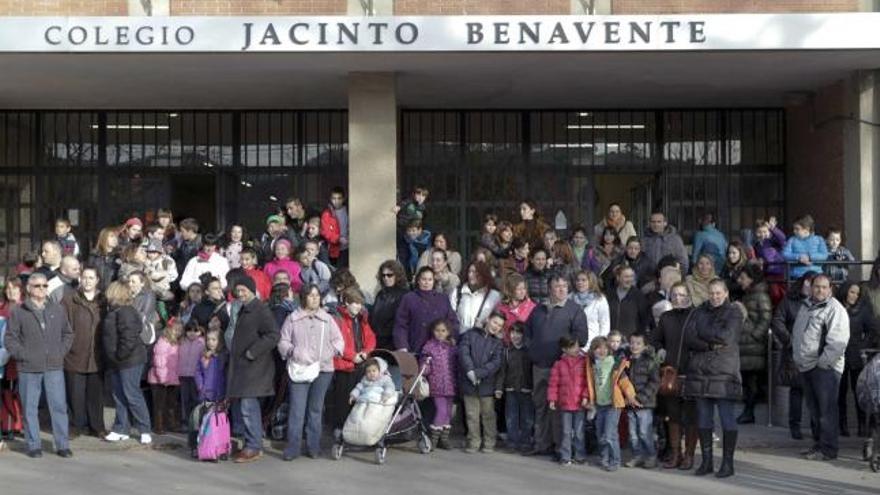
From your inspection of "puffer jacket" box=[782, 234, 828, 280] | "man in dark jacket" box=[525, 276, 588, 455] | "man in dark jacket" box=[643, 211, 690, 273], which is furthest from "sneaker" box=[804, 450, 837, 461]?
"man in dark jacket" box=[643, 211, 690, 273]

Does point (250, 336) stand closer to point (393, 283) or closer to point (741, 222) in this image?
point (393, 283)

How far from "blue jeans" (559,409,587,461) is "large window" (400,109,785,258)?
7.53 meters

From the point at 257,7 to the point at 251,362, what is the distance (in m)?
5.23

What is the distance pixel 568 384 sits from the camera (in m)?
12.9

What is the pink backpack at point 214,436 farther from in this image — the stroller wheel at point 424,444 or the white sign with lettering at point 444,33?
the white sign with lettering at point 444,33

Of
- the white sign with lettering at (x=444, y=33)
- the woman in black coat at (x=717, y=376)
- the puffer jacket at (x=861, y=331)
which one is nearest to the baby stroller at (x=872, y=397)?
the puffer jacket at (x=861, y=331)

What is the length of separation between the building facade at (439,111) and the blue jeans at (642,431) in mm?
4494

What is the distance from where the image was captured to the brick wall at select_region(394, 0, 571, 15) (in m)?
16.6

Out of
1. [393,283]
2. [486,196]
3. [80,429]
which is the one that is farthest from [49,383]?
[486,196]

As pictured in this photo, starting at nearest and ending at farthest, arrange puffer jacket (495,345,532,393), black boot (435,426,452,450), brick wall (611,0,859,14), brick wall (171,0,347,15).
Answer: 1. puffer jacket (495,345,532,393)
2. black boot (435,426,452,450)
3. brick wall (611,0,859,14)
4. brick wall (171,0,347,15)

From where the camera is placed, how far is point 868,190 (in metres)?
17.1

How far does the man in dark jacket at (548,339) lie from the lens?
1338 centimetres

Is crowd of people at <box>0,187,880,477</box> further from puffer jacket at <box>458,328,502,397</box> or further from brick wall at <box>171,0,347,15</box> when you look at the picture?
brick wall at <box>171,0,347,15</box>

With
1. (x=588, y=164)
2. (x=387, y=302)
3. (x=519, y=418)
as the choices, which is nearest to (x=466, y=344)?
(x=519, y=418)
